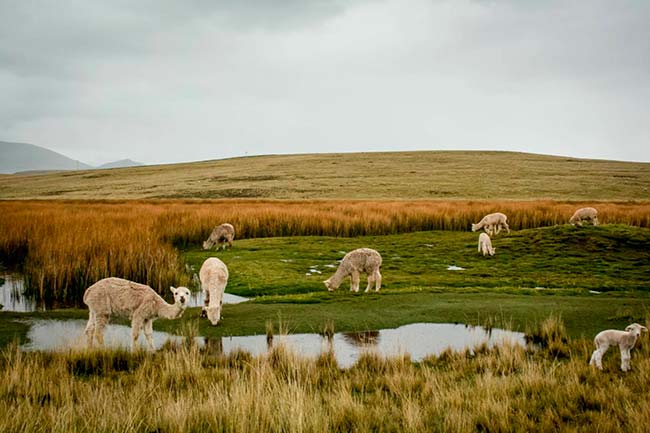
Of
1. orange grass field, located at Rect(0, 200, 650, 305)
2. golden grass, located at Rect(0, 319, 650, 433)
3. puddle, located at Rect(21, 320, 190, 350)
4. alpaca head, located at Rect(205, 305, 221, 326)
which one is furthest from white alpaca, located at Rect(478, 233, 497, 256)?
puddle, located at Rect(21, 320, 190, 350)

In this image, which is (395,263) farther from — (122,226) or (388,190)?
(388,190)

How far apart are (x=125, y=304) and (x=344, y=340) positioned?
4.74m

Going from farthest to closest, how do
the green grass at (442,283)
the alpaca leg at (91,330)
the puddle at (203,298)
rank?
the puddle at (203,298)
the green grass at (442,283)
the alpaca leg at (91,330)

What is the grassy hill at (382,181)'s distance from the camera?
6197 centimetres

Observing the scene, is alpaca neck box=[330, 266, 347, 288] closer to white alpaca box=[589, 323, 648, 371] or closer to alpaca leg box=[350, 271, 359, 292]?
alpaca leg box=[350, 271, 359, 292]

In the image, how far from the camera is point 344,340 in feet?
32.4

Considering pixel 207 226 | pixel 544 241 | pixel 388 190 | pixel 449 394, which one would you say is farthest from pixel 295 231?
pixel 388 190

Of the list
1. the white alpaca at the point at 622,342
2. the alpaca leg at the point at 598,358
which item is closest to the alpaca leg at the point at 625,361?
the white alpaca at the point at 622,342

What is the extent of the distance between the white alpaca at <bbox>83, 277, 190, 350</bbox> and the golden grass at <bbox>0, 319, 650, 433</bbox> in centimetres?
123

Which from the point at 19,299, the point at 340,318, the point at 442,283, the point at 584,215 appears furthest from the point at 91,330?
the point at 584,215

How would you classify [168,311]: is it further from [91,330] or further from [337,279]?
[337,279]

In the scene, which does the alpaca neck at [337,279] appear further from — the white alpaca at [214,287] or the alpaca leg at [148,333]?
the alpaca leg at [148,333]

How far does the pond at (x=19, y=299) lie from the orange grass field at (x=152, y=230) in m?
0.41

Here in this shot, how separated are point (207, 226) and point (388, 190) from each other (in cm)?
4106
